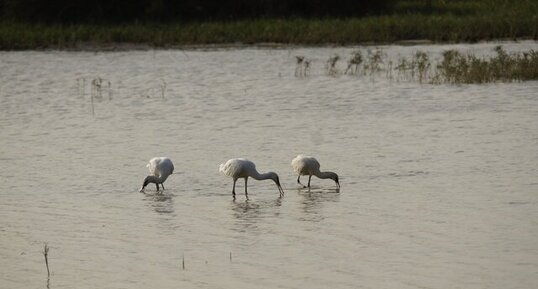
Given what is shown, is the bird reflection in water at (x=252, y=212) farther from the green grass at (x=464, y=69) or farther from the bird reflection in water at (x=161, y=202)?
the green grass at (x=464, y=69)

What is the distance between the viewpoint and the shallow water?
10031mm

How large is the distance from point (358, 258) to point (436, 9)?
1059 inches

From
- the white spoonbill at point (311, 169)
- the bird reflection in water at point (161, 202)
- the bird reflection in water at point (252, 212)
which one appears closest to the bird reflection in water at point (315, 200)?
the white spoonbill at point (311, 169)

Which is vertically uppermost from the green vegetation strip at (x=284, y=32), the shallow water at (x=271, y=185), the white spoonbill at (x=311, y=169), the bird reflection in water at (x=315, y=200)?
the green vegetation strip at (x=284, y=32)

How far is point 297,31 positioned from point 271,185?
18.2 metres

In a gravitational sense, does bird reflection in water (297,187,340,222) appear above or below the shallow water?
below

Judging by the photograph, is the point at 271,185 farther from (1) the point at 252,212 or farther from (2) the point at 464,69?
(2) the point at 464,69

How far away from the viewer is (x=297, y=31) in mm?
32219

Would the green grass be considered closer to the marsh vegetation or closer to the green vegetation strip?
the marsh vegetation

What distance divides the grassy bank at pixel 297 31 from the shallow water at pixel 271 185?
5.73 metres

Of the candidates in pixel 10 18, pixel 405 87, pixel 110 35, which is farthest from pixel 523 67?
pixel 10 18

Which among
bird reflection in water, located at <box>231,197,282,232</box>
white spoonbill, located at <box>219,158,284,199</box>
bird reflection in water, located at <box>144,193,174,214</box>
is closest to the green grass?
white spoonbill, located at <box>219,158,284,199</box>

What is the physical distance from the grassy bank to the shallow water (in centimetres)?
573

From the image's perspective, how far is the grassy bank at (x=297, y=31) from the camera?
3117cm
